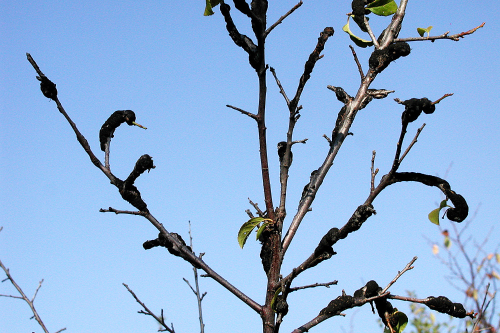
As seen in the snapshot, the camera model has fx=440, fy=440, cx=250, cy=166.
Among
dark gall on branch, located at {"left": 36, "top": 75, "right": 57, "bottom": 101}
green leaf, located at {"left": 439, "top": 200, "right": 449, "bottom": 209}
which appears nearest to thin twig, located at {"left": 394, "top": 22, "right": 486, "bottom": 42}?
green leaf, located at {"left": 439, "top": 200, "right": 449, "bottom": 209}

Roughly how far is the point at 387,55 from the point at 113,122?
1.50 m

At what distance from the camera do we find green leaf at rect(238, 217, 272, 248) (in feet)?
7.61

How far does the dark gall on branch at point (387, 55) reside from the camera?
236 centimetres

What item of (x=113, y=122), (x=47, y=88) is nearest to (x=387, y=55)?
(x=113, y=122)

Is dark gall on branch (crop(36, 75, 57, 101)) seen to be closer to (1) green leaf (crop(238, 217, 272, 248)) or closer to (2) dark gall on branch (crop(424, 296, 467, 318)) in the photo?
(1) green leaf (crop(238, 217, 272, 248))

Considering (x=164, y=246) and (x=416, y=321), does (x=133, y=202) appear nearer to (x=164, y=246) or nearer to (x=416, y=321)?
(x=164, y=246)

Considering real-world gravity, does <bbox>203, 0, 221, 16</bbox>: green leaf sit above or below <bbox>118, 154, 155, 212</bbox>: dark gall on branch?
above

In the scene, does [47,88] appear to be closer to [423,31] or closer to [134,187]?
[134,187]

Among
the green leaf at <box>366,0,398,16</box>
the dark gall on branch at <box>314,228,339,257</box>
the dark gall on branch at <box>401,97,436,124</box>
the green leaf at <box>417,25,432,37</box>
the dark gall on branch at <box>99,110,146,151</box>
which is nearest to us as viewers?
the dark gall on branch at <box>401,97,436,124</box>

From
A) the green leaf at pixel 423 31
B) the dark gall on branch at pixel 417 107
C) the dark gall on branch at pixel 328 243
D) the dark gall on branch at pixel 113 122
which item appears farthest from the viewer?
the green leaf at pixel 423 31

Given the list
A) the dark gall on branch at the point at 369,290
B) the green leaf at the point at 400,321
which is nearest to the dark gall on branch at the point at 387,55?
the dark gall on branch at the point at 369,290

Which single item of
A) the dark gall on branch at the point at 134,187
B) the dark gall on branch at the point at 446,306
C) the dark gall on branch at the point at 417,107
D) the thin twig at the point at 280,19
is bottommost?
the dark gall on branch at the point at 446,306

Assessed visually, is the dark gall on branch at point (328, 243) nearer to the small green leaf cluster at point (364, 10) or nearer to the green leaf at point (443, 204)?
the green leaf at point (443, 204)

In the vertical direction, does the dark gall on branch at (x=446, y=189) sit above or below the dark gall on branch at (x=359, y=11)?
below
